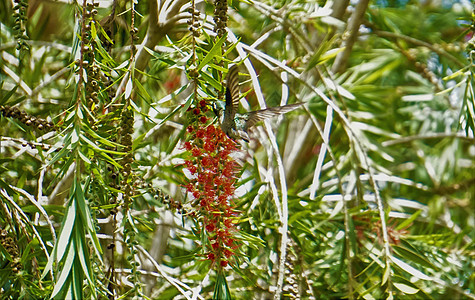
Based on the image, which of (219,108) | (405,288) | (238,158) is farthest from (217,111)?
(405,288)

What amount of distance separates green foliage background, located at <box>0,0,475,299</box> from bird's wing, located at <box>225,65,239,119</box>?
0.5 inches

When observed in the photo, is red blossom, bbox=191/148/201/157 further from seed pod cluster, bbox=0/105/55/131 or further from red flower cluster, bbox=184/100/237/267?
seed pod cluster, bbox=0/105/55/131

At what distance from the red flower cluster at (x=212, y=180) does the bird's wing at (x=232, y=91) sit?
2 centimetres

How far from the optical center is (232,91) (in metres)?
0.61

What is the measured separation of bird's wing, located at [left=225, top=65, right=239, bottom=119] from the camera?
0.60m

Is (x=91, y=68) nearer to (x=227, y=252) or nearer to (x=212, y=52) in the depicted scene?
(x=212, y=52)

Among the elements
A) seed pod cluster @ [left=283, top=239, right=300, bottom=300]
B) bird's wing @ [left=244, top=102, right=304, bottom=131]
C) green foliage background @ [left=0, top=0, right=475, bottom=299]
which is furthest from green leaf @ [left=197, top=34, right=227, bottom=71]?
seed pod cluster @ [left=283, top=239, right=300, bottom=300]

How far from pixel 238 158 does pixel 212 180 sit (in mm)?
109

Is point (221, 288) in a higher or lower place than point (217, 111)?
lower

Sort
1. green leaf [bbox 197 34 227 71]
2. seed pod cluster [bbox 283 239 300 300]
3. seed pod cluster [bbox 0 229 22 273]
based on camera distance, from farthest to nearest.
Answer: seed pod cluster [bbox 283 239 300 300]
seed pod cluster [bbox 0 229 22 273]
green leaf [bbox 197 34 227 71]

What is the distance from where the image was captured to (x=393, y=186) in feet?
6.46

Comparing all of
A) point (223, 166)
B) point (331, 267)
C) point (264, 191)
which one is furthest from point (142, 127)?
point (223, 166)

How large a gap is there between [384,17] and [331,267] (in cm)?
70

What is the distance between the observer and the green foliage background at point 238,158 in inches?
23.8
